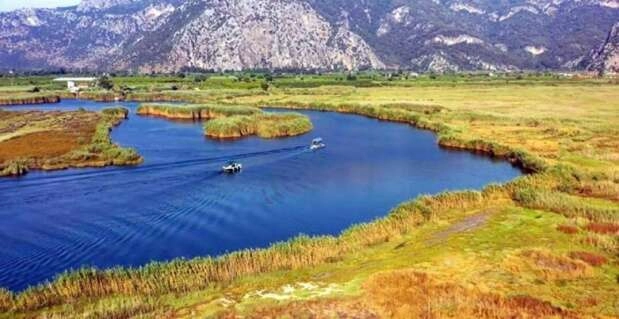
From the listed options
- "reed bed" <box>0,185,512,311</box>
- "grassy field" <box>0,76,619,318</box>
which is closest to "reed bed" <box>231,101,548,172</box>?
"grassy field" <box>0,76,619,318</box>

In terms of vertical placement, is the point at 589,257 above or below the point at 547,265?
above

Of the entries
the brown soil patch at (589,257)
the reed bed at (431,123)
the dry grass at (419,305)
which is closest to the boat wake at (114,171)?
the reed bed at (431,123)

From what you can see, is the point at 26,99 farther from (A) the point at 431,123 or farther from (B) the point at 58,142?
(A) the point at 431,123

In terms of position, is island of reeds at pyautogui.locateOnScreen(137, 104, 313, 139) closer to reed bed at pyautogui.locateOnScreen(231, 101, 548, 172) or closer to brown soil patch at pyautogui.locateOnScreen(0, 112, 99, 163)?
brown soil patch at pyautogui.locateOnScreen(0, 112, 99, 163)

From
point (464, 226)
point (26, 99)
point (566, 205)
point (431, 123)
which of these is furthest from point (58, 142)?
point (26, 99)

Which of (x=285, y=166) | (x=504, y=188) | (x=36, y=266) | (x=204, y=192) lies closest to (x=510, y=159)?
(x=504, y=188)
